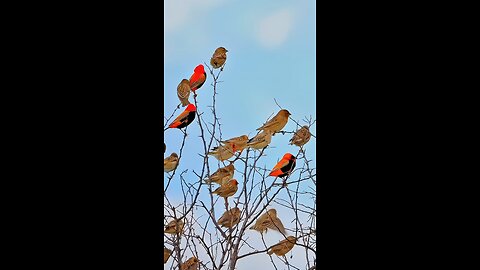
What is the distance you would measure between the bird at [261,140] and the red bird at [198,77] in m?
0.18

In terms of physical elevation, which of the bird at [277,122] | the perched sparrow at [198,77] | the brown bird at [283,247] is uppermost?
the perched sparrow at [198,77]

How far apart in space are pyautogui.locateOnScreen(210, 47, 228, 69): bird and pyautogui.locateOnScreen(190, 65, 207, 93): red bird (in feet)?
0.12

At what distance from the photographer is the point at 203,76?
142 cm

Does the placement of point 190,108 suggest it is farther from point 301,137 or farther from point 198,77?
point 301,137

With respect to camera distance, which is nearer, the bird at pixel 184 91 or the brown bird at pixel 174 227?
the bird at pixel 184 91

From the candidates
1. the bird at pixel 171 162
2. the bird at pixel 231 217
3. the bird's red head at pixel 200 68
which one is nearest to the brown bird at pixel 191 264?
the bird at pixel 231 217

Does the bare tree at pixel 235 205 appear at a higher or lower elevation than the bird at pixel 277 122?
lower

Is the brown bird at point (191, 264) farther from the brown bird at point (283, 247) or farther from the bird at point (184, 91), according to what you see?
the bird at point (184, 91)

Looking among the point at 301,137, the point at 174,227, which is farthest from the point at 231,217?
the point at 301,137

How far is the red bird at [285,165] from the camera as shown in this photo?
1.44 m

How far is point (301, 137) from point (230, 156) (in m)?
0.18
